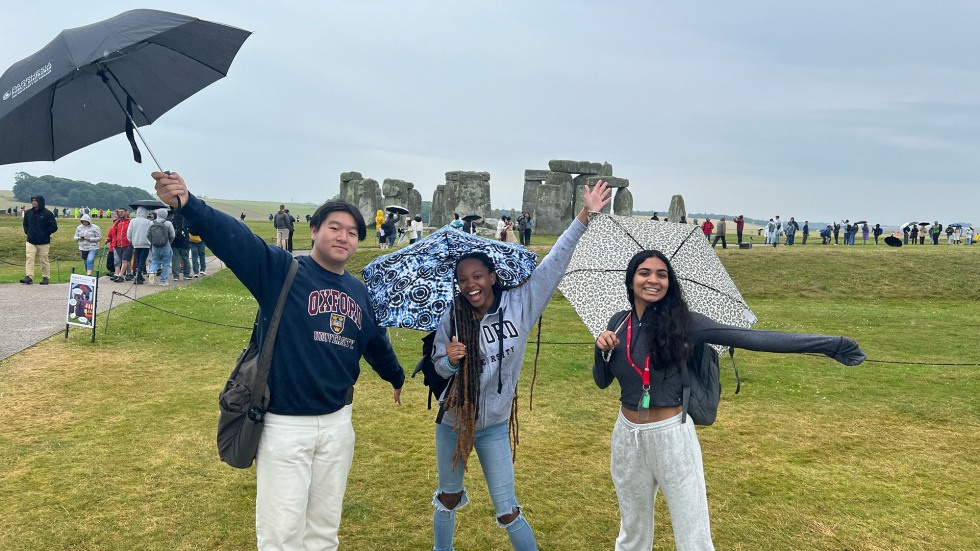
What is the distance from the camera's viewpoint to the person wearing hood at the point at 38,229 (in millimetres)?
16656

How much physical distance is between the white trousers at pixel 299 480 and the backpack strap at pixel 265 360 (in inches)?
3.6

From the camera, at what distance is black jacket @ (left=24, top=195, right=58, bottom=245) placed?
16672 millimetres

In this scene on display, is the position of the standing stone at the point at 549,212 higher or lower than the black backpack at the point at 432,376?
higher

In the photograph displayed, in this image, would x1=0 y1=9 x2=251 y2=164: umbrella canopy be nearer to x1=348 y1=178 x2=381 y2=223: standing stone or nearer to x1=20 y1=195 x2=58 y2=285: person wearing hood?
x1=20 y1=195 x2=58 y2=285: person wearing hood


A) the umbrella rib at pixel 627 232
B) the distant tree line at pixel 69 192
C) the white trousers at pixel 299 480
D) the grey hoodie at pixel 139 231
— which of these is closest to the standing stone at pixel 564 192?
the grey hoodie at pixel 139 231

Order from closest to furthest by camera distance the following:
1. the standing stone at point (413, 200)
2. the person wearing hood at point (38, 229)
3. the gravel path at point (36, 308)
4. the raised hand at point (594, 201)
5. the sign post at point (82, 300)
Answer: the raised hand at point (594, 201) < the sign post at point (82, 300) < the gravel path at point (36, 308) < the person wearing hood at point (38, 229) < the standing stone at point (413, 200)

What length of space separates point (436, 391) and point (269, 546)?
3.91 feet

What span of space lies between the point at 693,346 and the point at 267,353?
2236mm

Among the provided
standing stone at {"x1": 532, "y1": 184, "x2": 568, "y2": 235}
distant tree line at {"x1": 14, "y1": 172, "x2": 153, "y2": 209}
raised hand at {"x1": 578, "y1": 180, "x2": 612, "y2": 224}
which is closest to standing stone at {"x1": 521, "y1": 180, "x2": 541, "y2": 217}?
standing stone at {"x1": 532, "y1": 184, "x2": 568, "y2": 235}

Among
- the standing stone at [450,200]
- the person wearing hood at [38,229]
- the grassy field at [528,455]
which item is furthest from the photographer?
the standing stone at [450,200]

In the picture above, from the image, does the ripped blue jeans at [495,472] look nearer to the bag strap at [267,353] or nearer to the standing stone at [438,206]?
the bag strap at [267,353]

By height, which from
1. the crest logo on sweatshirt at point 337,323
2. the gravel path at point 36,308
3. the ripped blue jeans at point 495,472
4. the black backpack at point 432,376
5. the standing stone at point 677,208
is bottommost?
the gravel path at point 36,308

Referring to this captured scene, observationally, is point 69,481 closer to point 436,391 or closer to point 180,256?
point 436,391

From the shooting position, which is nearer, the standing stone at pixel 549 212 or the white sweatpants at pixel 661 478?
the white sweatpants at pixel 661 478
